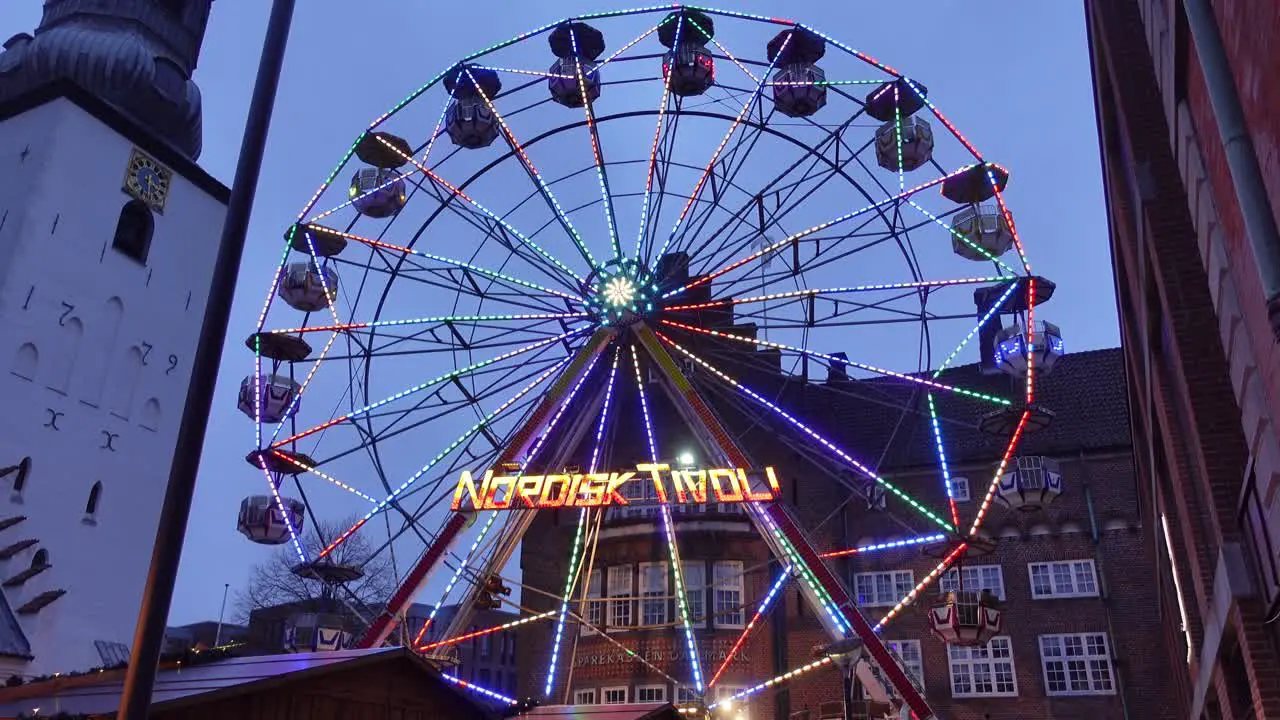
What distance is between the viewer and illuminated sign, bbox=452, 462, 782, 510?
19750 mm

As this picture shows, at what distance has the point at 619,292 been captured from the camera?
75.7 ft

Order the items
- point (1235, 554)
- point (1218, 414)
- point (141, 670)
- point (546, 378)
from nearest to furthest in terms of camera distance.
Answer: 1. point (141, 670)
2. point (1235, 554)
3. point (1218, 414)
4. point (546, 378)

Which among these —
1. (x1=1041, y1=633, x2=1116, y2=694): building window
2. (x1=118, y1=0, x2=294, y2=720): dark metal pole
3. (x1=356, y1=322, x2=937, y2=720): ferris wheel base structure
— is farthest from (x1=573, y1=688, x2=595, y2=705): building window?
(x1=118, y1=0, x2=294, y2=720): dark metal pole

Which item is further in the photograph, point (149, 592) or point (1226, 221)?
point (1226, 221)

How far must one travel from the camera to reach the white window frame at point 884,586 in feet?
115

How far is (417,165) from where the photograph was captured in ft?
81.9

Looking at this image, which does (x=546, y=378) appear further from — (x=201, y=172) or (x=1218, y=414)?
(x=201, y=172)

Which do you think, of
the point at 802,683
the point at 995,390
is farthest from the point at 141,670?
the point at 995,390

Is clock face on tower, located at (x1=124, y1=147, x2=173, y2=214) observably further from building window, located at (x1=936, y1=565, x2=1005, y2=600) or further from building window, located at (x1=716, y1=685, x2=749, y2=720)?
building window, located at (x1=936, y1=565, x2=1005, y2=600)

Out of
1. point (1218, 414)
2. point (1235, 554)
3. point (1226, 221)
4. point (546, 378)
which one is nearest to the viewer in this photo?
point (1226, 221)

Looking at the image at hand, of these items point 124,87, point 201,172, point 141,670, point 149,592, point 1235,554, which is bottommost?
point 141,670

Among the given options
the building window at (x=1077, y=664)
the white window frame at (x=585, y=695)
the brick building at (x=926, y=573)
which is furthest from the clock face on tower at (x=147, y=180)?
the building window at (x=1077, y=664)

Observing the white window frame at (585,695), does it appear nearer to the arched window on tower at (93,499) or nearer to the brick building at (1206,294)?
the arched window on tower at (93,499)

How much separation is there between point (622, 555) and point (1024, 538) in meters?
13.2
